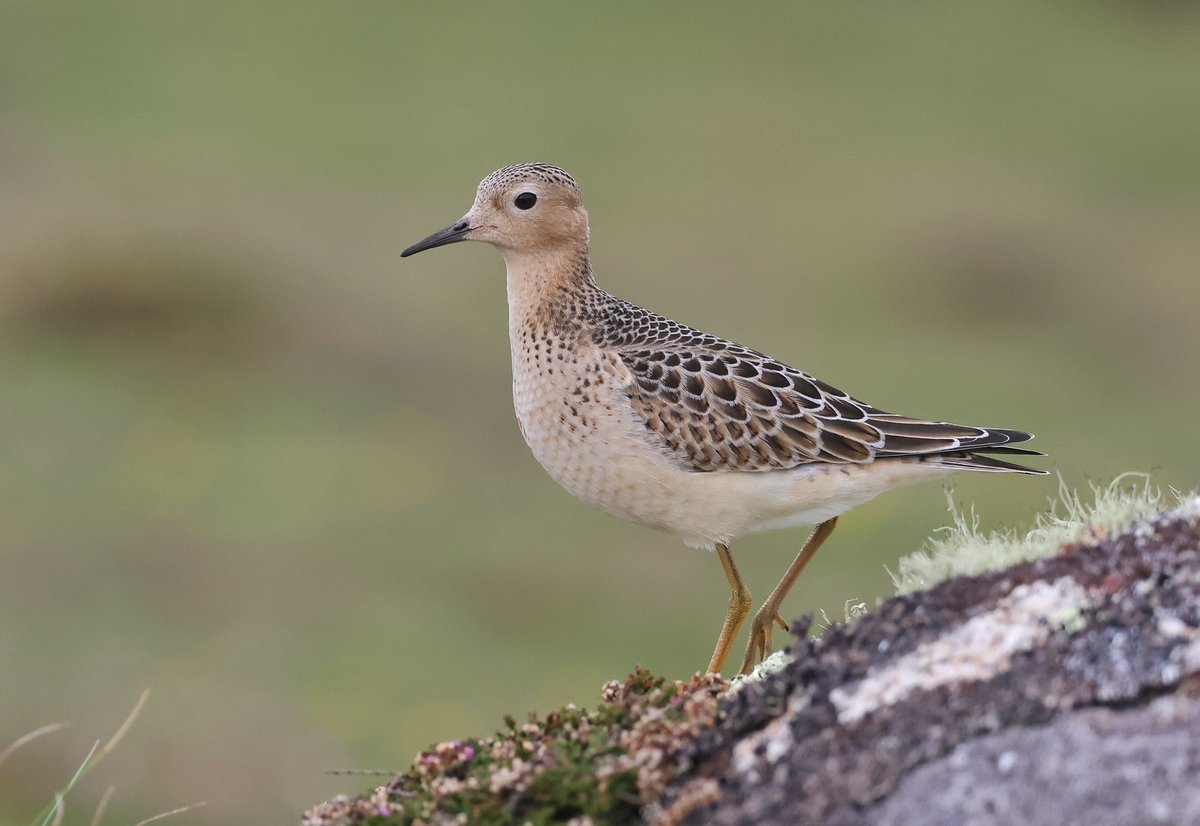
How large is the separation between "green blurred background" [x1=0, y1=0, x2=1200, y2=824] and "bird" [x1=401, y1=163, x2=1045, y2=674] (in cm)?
863

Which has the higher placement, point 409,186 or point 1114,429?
point 409,186

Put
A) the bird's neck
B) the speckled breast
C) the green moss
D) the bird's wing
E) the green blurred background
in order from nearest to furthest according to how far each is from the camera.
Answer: the green moss < the speckled breast < the bird's wing < the bird's neck < the green blurred background

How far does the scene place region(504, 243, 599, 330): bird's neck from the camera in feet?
30.4

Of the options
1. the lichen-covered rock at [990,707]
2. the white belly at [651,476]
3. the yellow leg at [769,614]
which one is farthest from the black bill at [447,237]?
the lichen-covered rock at [990,707]

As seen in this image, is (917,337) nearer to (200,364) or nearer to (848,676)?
(200,364)


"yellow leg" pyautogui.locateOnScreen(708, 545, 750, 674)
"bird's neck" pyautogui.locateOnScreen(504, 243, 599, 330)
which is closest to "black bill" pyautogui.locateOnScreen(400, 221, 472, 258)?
"bird's neck" pyautogui.locateOnScreen(504, 243, 599, 330)

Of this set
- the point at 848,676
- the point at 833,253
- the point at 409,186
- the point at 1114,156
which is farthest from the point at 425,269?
the point at 848,676

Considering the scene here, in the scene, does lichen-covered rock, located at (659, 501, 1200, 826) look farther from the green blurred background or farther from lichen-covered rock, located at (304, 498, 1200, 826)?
the green blurred background

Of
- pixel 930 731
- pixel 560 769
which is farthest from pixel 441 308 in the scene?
pixel 930 731

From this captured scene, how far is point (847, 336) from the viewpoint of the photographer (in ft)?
116

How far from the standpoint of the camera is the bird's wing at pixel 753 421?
28.3 feet

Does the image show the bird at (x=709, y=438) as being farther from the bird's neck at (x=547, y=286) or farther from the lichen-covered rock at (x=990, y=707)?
the lichen-covered rock at (x=990, y=707)

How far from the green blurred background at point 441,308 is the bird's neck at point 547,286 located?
8.60m

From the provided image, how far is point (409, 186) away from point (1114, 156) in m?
20.0
